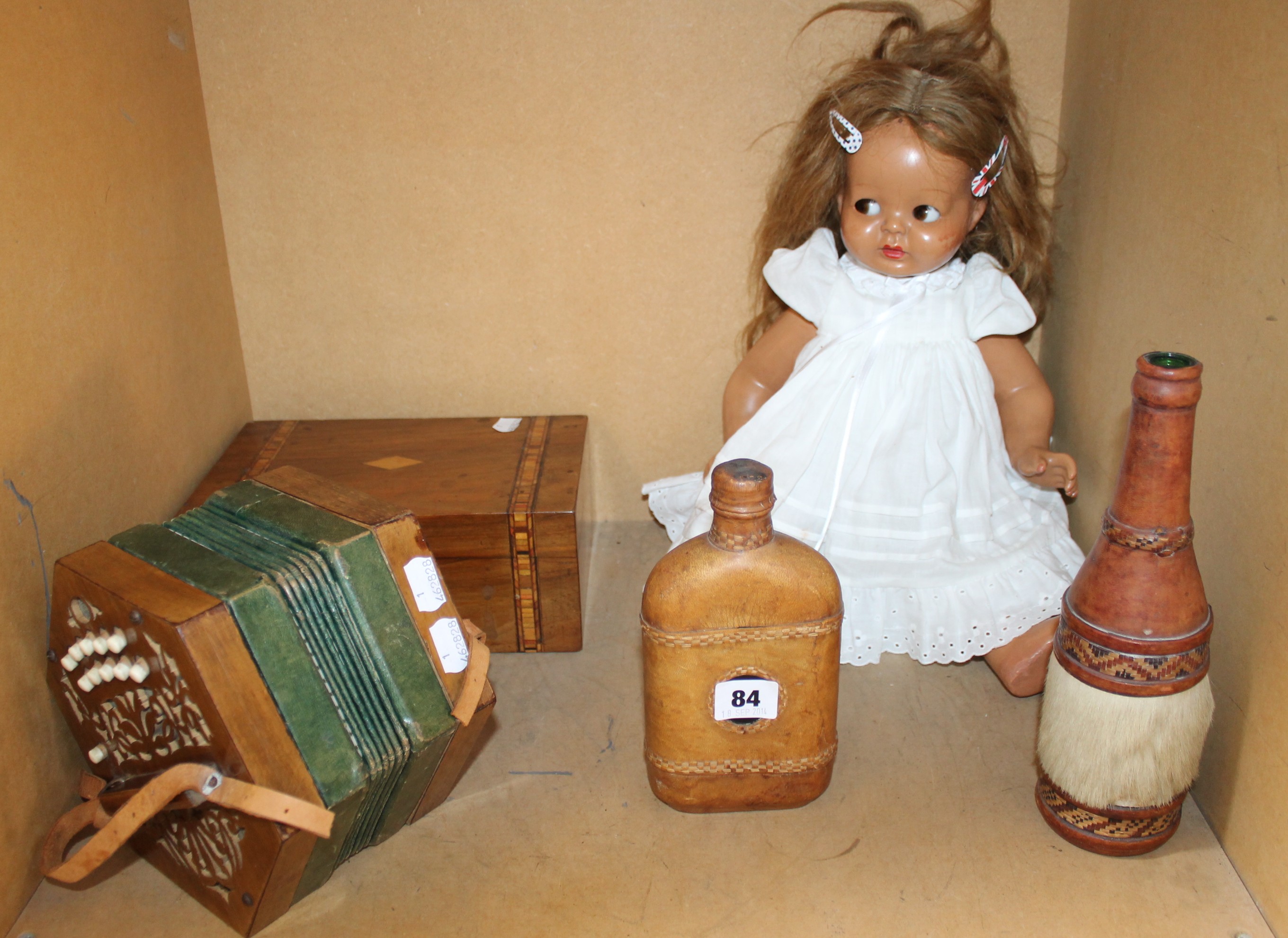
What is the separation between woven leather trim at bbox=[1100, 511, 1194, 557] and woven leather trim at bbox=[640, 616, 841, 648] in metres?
0.42

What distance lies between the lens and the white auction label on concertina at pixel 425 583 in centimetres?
162

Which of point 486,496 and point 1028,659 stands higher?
point 486,496

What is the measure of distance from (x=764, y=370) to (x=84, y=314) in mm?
1272

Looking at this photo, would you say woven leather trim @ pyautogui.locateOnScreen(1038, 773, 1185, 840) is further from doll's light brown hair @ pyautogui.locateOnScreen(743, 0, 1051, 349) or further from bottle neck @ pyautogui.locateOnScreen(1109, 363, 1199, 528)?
doll's light brown hair @ pyautogui.locateOnScreen(743, 0, 1051, 349)

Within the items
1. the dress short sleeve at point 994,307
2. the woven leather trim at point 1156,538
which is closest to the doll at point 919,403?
the dress short sleeve at point 994,307

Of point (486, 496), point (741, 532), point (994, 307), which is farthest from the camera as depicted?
point (486, 496)

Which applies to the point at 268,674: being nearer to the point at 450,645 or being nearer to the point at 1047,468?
the point at 450,645

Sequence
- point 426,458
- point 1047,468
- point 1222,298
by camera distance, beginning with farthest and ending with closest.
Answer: point 426,458 < point 1047,468 < point 1222,298

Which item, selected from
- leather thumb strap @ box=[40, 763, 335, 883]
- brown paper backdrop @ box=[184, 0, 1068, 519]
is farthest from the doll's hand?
leather thumb strap @ box=[40, 763, 335, 883]

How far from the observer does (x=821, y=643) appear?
161cm

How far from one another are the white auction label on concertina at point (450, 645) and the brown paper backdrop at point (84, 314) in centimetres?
63

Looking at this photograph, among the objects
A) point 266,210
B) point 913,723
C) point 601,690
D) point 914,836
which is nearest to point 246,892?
point 601,690

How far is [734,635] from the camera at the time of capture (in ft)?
5.22

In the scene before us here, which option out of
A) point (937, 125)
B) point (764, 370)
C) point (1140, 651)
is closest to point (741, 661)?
point (1140, 651)
